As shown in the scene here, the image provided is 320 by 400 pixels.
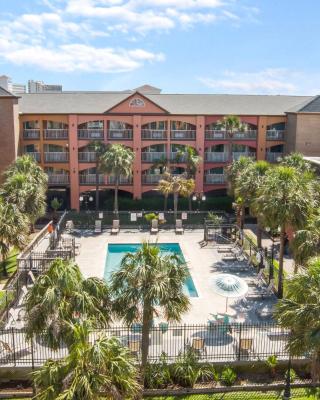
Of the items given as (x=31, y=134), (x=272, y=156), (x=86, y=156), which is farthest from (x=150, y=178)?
(x=272, y=156)

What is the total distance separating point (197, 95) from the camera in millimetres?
50875

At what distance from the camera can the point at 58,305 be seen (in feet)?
44.8

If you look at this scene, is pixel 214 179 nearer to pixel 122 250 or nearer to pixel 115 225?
pixel 115 225

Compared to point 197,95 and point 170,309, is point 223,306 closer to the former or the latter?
point 170,309

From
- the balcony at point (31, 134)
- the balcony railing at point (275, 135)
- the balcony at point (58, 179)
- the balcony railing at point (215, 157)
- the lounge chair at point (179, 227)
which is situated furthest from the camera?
the balcony railing at point (275, 135)

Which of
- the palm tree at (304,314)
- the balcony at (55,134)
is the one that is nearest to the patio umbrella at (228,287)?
the palm tree at (304,314)

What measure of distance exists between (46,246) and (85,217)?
29.2 feet

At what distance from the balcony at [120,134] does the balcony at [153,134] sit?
1272 mm

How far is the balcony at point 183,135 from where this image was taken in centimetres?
4603

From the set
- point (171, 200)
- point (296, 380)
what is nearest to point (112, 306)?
point (296, 380)

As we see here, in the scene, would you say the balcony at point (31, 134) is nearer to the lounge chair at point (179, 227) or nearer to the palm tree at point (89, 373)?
the lounge chair at point (179, 227)

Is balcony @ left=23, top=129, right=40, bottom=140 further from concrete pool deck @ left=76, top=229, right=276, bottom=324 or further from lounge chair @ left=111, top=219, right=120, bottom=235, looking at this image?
lounge chair @ left=111, top=219, right=120, bottom=235

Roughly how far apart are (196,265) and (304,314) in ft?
56.5

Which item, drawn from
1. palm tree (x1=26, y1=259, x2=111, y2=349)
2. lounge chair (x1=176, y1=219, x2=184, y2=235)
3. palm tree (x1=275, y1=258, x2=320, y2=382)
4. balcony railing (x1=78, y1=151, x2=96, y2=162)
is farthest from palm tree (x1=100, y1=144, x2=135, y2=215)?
palm tree (x1=275, y1=258, x2=320, y2=382)
